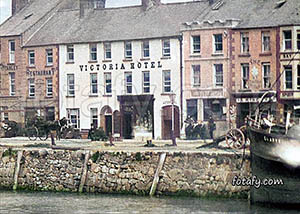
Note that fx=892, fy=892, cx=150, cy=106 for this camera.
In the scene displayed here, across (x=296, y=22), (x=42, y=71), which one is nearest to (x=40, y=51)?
(x=42, y=71)

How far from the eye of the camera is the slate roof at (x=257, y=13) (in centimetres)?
6141

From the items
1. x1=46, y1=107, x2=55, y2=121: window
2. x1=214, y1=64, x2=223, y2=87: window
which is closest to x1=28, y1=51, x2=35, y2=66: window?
x1=46, y1=107, x2=55, y2=121: window

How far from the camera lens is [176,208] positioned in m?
38.3

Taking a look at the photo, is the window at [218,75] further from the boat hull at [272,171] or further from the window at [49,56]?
the boat hull at [272,171]

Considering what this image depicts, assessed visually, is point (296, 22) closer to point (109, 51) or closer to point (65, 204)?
point (109, 51)

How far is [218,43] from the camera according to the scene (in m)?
63.4

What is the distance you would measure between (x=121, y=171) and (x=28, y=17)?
35283 millimetres

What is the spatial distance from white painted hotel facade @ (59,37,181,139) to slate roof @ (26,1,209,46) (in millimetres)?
621

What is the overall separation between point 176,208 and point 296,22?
2598 cm

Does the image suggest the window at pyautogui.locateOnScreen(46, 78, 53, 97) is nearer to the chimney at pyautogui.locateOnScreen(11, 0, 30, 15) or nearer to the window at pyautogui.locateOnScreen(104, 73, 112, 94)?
the window at pyautogui.locateOnScreen(104, 73, 112, 94)

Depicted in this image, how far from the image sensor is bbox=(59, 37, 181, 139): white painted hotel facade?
6556cm

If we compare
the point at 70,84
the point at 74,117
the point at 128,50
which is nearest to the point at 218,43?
the point at 128,50

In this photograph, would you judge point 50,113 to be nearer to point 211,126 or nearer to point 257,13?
point 211,126

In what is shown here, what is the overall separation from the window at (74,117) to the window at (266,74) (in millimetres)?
15560
